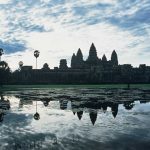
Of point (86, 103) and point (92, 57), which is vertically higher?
point (92, 57)

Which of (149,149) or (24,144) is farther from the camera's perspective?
(24,144)

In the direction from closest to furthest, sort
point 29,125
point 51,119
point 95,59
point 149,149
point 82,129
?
point 149,149, point 82,129, point 29,125, point 51,119, point 95,59

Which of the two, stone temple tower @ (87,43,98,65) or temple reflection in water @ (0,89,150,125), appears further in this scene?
stone temple tower @ (87,43,98,65)

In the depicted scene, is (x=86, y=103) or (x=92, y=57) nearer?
(x=86, y=103)

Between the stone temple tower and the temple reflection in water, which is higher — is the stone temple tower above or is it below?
above

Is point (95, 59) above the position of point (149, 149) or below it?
above

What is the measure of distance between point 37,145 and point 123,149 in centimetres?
362

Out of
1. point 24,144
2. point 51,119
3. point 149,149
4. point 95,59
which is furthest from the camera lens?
point 95,59

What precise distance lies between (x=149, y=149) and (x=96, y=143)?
2.36 m

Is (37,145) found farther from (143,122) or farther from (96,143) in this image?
(143,122)

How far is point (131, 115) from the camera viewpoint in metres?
24.1

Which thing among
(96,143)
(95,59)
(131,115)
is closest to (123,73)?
(95,59)

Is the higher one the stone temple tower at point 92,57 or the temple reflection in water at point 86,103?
the stone temple tower at point 92,57

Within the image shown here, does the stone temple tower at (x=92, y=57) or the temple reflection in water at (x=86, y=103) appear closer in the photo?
the temple reflection in water at (x=86, y=103)
